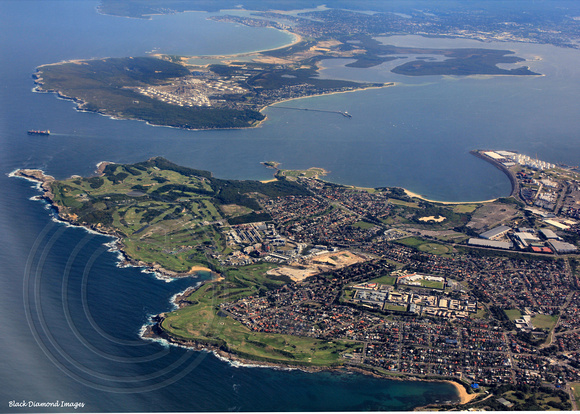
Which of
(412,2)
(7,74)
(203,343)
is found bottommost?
(203,343)

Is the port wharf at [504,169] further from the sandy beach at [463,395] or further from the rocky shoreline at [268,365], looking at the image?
the rocky shoreline at [268,365]

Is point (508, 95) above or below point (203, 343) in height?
above

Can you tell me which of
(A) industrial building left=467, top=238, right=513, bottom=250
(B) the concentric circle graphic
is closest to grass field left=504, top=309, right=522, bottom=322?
(A) industrial building left=467, top=238, right=513, bottom=250

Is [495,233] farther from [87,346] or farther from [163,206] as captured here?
[87,346]

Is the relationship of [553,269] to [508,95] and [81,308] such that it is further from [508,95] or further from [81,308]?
[508,95]

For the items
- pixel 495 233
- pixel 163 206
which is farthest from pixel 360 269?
pixel 163 206

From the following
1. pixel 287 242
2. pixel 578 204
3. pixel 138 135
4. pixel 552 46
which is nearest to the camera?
pixel 287 242

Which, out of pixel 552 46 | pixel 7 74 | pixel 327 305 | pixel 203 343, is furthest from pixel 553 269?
pixel 552 46
